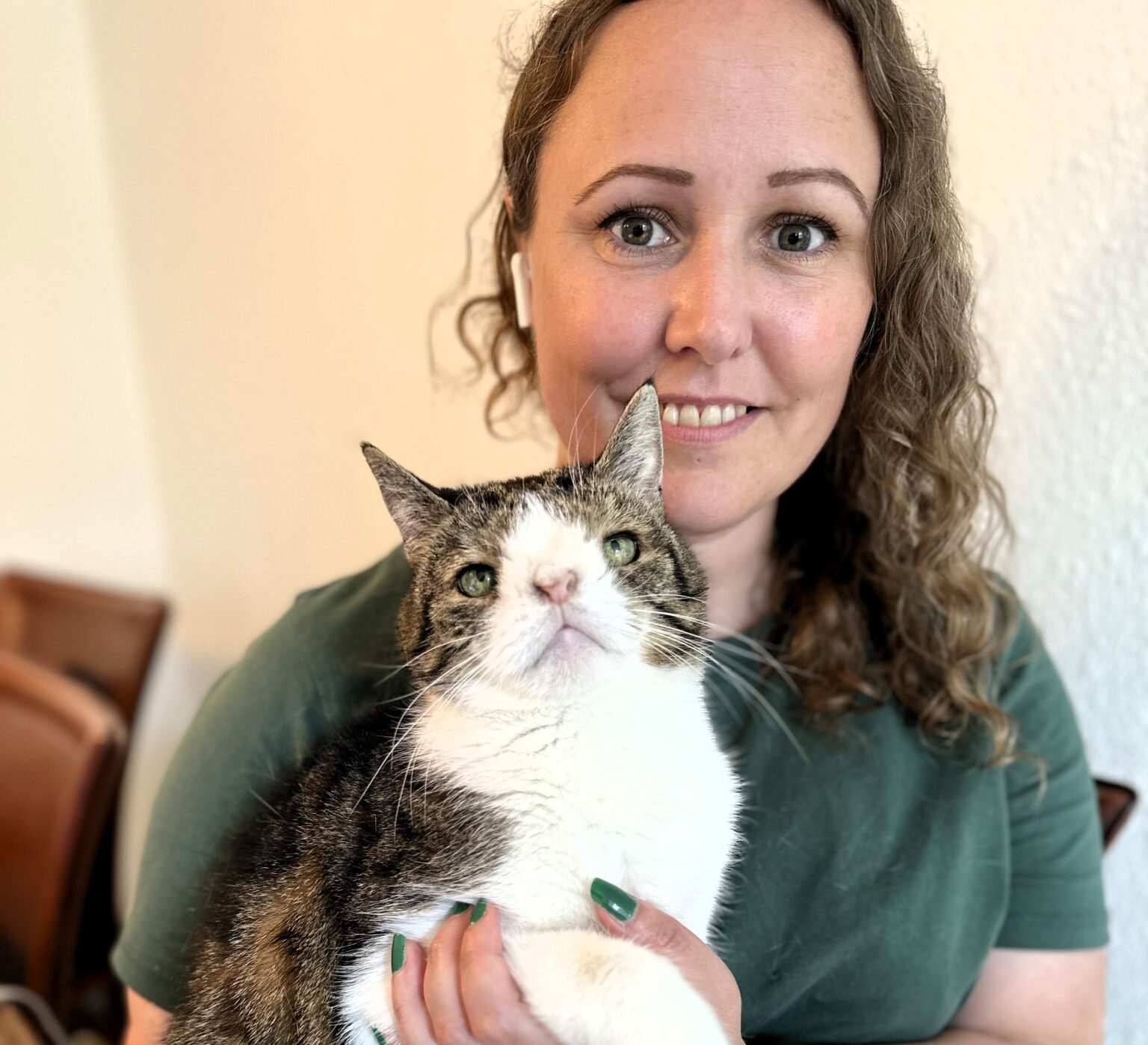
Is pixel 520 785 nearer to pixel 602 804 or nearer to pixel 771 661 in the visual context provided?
pixel 602 804

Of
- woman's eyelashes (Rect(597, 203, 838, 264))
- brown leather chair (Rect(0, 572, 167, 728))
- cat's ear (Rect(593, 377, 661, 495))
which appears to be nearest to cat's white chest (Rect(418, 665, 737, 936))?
cat's ear (Rect(593, 377, 661, 495))

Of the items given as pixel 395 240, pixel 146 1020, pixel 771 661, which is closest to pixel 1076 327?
pixel 771 661

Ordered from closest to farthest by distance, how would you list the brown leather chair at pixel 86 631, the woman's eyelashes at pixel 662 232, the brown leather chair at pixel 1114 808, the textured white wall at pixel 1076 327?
the woman's eyelashes at pixel 662 232
the textured white wall at pixel 1076 327
the brown leather chair at pixel 1114 808
the brown leather chair at pixel 86 631

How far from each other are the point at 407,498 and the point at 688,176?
48 centimetres

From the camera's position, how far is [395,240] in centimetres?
134

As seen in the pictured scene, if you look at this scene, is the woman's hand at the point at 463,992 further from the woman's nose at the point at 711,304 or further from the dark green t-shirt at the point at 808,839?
the woman's nose at the point at 711,304

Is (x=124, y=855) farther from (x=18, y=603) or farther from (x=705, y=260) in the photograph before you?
(x=705, y=260)

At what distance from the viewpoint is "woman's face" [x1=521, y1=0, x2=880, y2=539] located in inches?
33.7

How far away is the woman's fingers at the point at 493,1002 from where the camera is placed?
73cm

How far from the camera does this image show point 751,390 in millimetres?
942

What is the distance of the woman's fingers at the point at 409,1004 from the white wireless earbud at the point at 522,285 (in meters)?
0.81

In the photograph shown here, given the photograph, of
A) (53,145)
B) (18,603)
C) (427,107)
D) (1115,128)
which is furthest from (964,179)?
(18,603)

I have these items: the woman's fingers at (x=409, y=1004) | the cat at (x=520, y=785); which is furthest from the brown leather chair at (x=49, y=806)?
the woman's fingers at (x=409, y=1004)

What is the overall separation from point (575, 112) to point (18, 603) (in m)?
2.42
